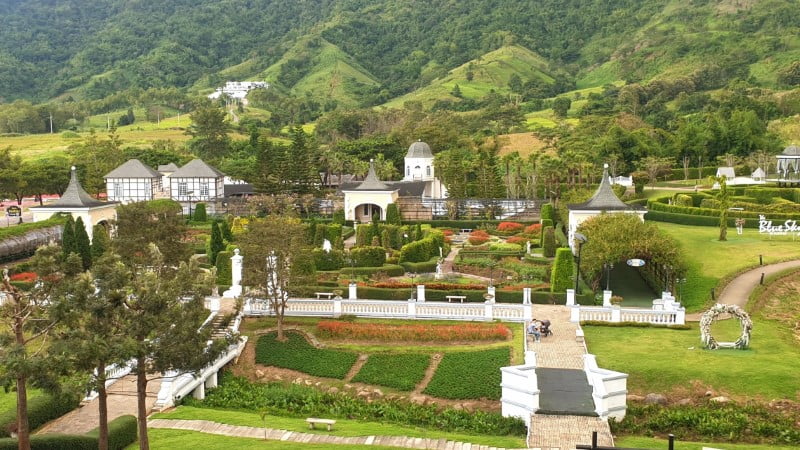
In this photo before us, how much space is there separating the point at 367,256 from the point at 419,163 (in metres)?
38.3

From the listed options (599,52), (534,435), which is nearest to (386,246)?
(534,435)

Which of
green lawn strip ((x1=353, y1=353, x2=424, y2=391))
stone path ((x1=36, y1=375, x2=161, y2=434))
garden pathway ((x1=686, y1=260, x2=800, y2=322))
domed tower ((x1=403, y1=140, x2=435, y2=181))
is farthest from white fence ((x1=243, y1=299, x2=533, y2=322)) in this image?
domed tower ((x1=403, y1=140, x2=435, y2=181))

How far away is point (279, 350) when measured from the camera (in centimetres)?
2655

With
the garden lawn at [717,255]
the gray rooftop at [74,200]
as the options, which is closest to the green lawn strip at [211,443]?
the garden lawn at [717,255]

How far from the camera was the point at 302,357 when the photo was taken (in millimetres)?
25969

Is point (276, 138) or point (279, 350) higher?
point (276, 138)

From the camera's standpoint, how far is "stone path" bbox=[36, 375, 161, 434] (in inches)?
777

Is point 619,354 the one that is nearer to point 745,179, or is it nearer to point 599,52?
point 745,179

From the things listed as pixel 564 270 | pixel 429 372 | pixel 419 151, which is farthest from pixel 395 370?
pixel 419 151

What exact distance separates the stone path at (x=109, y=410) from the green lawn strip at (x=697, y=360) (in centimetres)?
1314

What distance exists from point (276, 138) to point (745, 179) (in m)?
72.2

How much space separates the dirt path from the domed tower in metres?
51.9

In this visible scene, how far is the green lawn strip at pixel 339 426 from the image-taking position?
18859mm

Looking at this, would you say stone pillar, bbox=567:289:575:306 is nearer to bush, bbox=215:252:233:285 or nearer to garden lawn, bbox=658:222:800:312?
garden lawn, bbox=658:222:800:312
